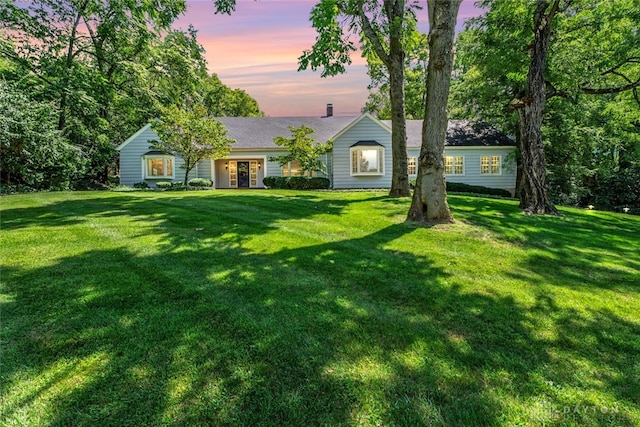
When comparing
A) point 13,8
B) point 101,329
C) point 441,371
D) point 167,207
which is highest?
point 13,8

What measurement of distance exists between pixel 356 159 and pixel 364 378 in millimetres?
18831

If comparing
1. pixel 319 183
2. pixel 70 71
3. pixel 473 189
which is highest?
pixel 70 71

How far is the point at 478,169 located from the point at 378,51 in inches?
554

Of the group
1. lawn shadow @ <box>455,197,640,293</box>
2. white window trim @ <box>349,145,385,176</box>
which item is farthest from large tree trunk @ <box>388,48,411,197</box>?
white window trim @ <box>349,145,385,176</box>

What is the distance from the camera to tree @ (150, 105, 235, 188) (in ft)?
56.4

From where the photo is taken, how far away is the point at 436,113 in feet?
23.7

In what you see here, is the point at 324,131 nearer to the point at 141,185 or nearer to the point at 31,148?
the point at 141,185

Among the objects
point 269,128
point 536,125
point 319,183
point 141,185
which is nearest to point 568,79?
point 536,125

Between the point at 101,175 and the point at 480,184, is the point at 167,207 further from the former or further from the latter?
the point at 480,184

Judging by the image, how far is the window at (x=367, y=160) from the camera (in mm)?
20562

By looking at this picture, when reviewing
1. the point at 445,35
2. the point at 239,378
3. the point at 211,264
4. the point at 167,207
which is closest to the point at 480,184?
the point at 445,35

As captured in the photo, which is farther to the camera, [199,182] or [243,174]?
[243,174]

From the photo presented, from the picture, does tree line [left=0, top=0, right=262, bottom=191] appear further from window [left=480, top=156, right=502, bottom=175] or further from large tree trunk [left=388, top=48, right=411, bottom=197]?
window [left=480, top=156, right=502, bottom=175]

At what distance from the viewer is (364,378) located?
235 cm
